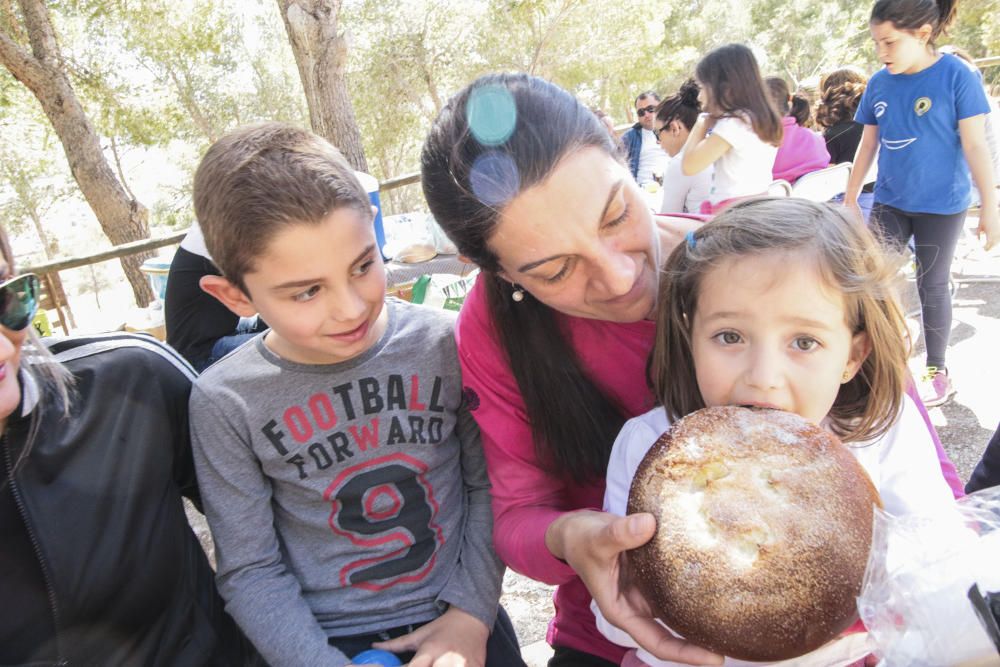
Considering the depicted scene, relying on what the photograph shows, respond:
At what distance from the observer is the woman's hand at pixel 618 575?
1.02 metres

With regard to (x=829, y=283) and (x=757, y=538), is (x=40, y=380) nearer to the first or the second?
(x=757, y=538)

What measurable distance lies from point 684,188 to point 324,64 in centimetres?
451

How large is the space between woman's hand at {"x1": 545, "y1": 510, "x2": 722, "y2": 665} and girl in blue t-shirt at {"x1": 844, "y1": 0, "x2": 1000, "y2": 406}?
10.2 ft

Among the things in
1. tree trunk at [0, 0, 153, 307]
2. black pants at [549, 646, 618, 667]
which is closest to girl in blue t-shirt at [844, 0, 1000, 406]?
black pants at [549, 646, 618, 667]

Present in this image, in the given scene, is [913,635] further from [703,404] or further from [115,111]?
[115,111]

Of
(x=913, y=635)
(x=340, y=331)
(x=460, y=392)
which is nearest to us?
(x=913, y=635)

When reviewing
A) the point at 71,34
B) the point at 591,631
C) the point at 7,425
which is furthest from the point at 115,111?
the point at 591,631

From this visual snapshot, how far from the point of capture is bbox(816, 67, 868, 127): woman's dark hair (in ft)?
18.2

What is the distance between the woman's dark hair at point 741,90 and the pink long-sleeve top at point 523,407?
9.84 feet

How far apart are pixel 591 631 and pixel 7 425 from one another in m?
1.45

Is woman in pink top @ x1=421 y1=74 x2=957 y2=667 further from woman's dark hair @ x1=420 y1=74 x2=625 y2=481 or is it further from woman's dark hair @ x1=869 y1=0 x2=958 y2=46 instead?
woman's dark hair @ x1=869 y1=0 x2=958 y2=46

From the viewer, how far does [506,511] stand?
1.63m

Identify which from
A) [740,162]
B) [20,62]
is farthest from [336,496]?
[20,62]

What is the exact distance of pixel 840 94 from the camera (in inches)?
222
